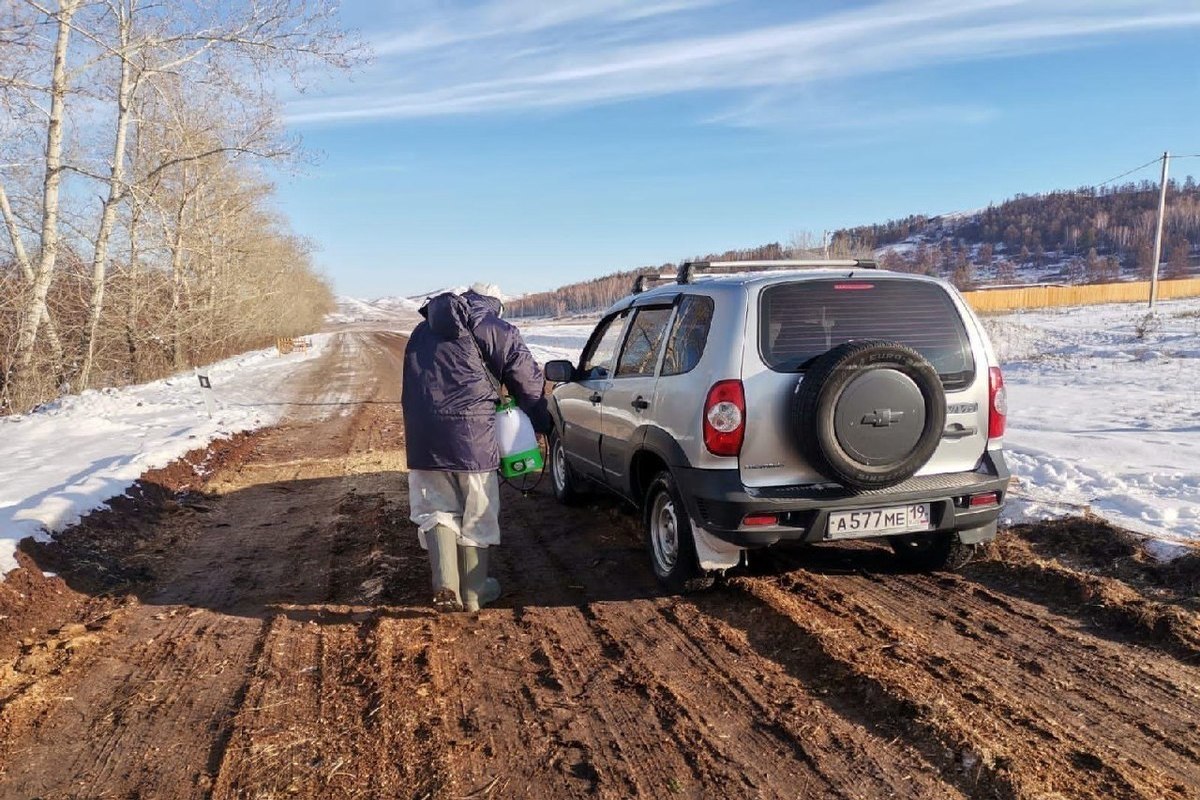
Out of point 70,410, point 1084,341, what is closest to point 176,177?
point 70,410

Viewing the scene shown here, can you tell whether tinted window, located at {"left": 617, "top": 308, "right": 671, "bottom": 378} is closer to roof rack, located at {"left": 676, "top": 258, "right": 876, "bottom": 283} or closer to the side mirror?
roof rack, located at {"left": 676, "top": 258, "right": 876, "bottom": 283}

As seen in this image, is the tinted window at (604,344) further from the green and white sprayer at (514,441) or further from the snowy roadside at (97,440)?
the snowy roadside at (97,440)

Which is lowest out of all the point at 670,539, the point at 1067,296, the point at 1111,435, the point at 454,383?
the point at 1067,296

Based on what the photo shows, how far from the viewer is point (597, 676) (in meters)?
3.46

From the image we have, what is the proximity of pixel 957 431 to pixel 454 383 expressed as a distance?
2798 millimetres

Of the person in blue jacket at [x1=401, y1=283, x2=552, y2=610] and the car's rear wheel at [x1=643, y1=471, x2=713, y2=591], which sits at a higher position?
the person in blue jacket at [x1=401, y1=283, x2=552, y2=610]

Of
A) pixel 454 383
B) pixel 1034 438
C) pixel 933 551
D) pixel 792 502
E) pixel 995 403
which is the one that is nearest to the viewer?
pixel 792 502

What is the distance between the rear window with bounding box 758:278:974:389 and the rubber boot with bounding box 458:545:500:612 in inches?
80.4

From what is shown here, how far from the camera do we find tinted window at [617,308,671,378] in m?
4.80

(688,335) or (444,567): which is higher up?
(688,335)

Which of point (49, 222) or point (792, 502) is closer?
point (792, 502)

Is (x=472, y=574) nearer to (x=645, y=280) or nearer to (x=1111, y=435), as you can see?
(x=645, y=280)

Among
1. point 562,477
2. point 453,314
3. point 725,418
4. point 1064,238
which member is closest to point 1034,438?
point 562,477

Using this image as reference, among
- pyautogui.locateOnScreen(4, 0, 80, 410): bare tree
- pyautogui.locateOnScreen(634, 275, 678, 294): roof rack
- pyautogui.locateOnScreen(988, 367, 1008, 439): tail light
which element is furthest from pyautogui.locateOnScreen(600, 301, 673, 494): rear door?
pyautogui.locateOnScreen(4, 0, 80, 410): bare tree
